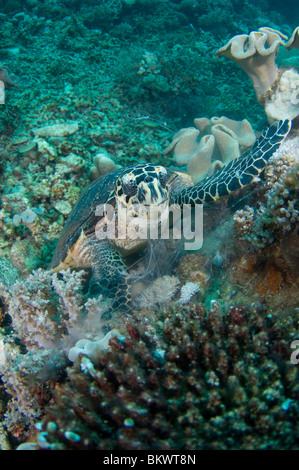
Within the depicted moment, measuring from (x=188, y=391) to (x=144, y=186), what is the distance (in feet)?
5.48

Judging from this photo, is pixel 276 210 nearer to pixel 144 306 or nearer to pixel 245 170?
pixel 245 170

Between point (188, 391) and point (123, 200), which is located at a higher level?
point (123, 200)

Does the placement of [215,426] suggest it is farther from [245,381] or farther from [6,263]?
[6,263]

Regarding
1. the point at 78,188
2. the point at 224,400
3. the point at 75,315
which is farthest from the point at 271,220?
the point at 78,188

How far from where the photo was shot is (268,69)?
3.70 m

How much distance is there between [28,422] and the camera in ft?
6.54

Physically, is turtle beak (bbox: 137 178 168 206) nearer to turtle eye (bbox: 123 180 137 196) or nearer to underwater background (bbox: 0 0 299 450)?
turtle eye (bbox: 123 180 137 196)

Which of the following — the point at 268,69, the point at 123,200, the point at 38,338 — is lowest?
the point at 38,338

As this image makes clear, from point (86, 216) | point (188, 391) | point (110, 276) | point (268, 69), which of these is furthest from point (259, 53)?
point (188, 391)

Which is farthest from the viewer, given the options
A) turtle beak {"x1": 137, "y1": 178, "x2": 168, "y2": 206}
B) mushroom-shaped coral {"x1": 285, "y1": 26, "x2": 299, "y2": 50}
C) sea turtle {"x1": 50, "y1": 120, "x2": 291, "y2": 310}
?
mushroom-shaped coral {"x1": 285, "y1": 26, "x2": 299, "y2": 50}

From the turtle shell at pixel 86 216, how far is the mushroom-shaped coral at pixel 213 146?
4.32 feet

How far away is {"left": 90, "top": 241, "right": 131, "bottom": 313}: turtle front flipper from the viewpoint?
247 cm

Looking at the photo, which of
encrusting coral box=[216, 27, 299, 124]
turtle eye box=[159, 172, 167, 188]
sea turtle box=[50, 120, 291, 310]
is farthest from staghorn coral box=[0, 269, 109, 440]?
encrusting coral box=[216, 27, 299, 124]

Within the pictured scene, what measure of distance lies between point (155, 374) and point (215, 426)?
353mm
